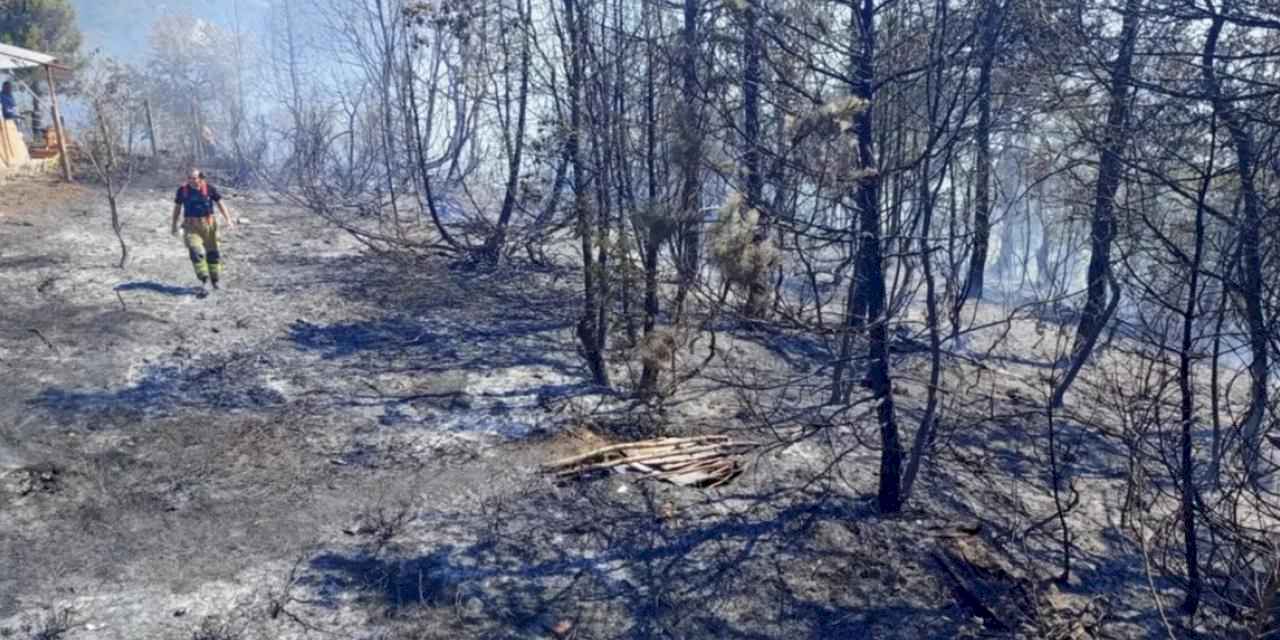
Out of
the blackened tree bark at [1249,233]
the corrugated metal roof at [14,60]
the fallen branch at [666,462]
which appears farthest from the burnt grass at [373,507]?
the corrugated metal roof at [14,60]

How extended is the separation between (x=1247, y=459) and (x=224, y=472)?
7.29 meters

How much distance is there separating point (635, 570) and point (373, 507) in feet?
7.13

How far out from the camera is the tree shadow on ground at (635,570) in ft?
18.2

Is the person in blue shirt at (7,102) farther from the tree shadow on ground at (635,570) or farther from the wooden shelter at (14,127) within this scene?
the tree shadow on ground at (635,570)

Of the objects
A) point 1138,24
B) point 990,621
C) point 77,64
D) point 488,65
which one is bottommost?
point 990,621

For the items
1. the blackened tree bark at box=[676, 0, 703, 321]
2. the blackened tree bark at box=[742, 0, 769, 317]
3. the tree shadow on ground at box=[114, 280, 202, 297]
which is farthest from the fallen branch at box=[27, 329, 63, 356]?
A: the blackened tree bark at box=[742, 0, 769, 317]

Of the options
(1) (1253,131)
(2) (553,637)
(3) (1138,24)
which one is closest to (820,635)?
(2) (553,637)

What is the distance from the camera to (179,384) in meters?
8.43

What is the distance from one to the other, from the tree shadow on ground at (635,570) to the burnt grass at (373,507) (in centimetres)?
2

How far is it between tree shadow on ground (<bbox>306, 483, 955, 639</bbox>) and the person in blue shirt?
1773 centimetres

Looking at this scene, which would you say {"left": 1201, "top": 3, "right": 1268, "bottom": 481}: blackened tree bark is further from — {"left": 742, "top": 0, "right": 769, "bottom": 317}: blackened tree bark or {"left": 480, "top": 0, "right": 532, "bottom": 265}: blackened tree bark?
{"left": 480, "top": 0, "right": 532, "bottom": 265}: blackened tree bark

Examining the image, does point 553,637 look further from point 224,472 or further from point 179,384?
point 179,384

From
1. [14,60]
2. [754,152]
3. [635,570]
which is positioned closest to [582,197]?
[754,152]

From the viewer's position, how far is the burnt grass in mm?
5398
